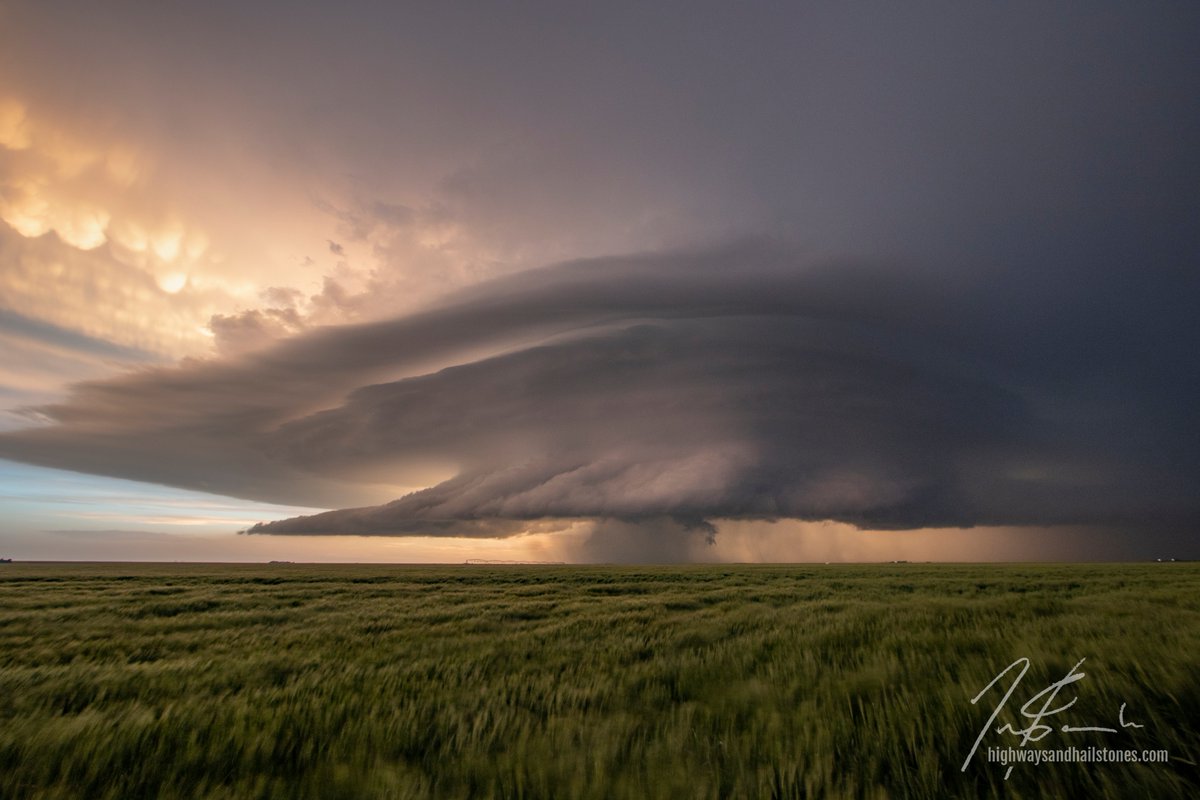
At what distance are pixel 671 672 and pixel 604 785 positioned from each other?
270 cm

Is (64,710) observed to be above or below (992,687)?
below

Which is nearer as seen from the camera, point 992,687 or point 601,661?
point 992,687

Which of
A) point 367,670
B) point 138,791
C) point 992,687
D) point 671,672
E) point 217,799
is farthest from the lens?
point 367,670

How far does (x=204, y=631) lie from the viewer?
32.1 feet

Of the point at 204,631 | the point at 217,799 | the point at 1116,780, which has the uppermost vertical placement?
the point at 1116,780

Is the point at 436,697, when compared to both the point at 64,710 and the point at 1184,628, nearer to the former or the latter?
the point at 64,710

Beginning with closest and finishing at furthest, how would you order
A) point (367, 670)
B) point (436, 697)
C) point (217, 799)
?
1. point (217, 799)
2. point (436, 697)
3. point (367, 670)

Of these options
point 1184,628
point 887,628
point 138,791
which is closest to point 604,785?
point 138,791
